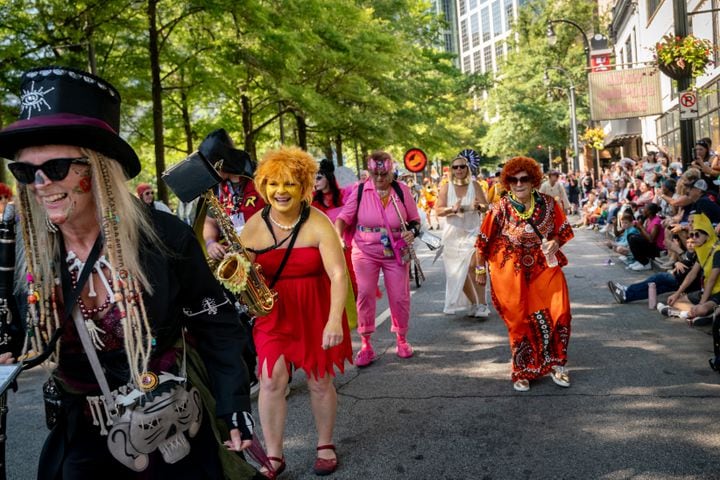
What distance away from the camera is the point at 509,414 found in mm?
4645

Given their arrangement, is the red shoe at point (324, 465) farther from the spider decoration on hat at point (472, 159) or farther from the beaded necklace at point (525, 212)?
the spider decoration on hat at point (472, 159)

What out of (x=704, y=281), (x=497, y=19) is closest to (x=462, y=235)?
(x=704, y=281)

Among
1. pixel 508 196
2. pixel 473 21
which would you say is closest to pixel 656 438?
pixel 508 196

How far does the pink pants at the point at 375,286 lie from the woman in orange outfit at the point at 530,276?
110 centimetres

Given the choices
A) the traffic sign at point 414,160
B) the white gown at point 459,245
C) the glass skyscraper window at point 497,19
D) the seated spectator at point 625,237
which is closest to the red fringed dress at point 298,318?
the white gown at point 459,245

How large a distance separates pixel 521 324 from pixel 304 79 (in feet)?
54.2

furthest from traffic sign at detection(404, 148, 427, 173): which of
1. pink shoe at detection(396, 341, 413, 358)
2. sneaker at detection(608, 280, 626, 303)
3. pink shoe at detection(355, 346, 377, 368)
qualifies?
pink shoe at detection(355, 346, 377, 368)

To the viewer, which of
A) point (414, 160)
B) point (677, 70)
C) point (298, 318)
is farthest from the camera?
point (414, 160)

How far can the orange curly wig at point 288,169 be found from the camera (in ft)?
12.9

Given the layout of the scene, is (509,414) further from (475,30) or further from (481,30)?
(475,30)

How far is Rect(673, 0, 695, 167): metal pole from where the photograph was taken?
383 inches

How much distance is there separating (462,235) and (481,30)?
122077mm

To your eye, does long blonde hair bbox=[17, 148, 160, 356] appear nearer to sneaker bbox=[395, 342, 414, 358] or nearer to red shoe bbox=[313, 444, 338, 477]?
red shoe bbox=[313, 444, 338, 477]

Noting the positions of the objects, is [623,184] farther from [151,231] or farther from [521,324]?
[151,231]
